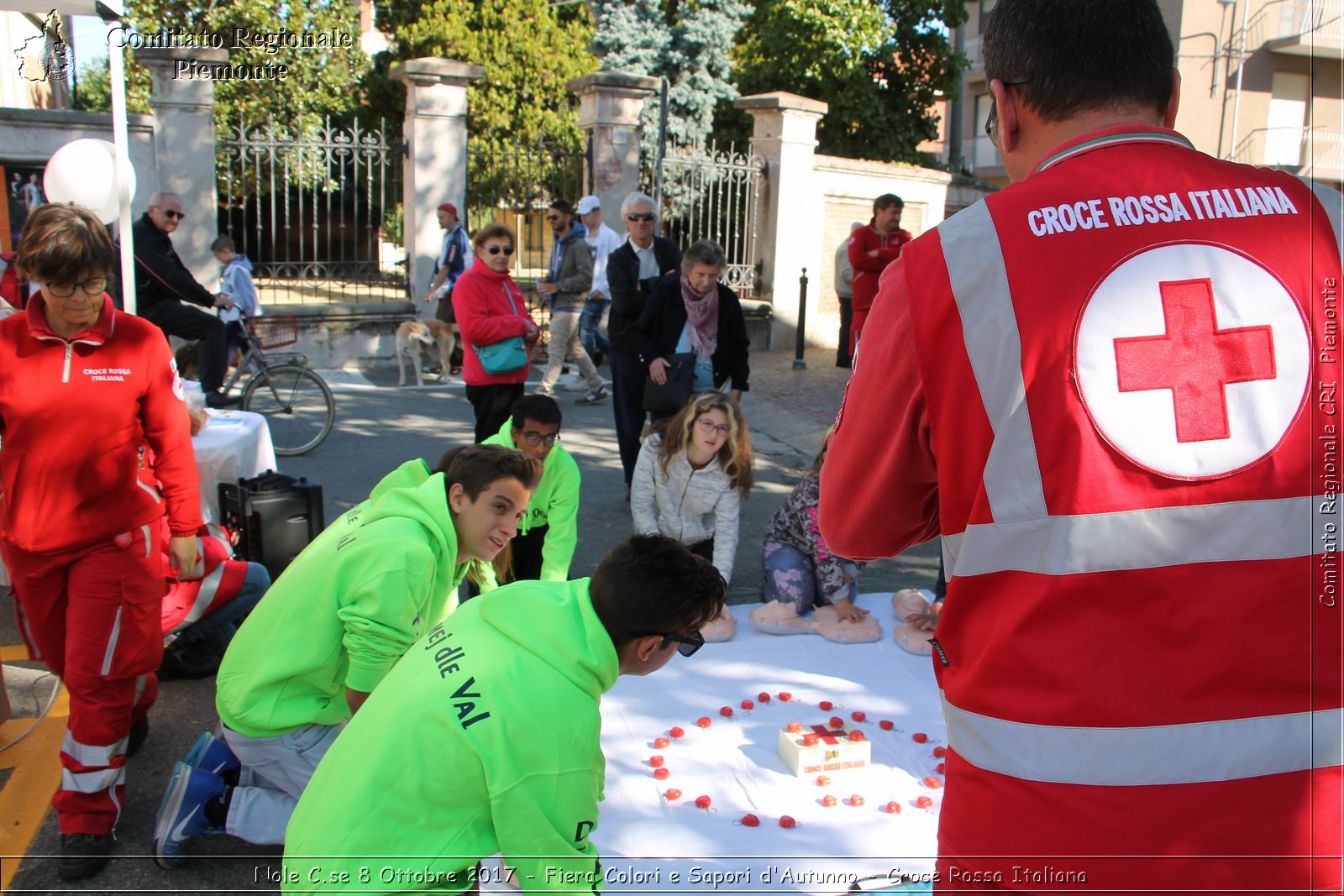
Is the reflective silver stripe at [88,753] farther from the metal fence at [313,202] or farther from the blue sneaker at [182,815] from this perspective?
the metal fence at [313,202]

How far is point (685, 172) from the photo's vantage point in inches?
552

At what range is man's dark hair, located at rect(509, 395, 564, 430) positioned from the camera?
4.54 m

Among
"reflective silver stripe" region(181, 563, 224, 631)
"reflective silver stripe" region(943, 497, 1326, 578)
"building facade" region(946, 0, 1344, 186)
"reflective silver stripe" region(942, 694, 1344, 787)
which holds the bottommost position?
"reflective silver stripe" region(181, 563, 224, 631)

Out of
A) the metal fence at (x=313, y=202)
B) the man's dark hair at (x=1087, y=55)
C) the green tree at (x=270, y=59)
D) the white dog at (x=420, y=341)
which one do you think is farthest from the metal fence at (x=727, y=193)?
the man's dark hair at (x=1087, y=55)

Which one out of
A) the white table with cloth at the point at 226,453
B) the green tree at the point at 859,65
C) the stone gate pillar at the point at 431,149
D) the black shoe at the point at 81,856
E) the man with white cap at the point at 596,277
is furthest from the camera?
the green tree at the point at 859,65

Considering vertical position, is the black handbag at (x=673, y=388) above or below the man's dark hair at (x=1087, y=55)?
below

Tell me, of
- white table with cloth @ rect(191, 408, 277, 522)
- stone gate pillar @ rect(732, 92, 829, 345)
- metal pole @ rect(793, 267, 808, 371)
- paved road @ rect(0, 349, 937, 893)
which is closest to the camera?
paved road @ rect(0, 349, 937, 893)

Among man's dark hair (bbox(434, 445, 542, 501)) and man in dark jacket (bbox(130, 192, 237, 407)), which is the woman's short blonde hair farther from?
man in dark jacket (bbox(130, 192, 237, 407))

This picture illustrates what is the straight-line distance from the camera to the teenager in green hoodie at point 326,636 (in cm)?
288

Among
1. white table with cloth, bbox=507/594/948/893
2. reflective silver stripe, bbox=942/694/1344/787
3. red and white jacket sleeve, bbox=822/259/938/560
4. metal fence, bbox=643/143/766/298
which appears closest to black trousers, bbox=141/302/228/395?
white table with cloth, bbox=507/594/948/893

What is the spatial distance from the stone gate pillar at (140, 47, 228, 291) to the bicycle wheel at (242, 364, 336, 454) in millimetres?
3323

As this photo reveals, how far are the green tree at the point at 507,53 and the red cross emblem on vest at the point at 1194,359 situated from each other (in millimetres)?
18827

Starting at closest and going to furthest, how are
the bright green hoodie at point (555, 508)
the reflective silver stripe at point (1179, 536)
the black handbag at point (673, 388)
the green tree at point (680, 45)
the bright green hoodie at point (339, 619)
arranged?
1. the reflective silver stripe at point (1179, 536)
2. the bright green hoodie at point (339, 619)
3. the bright green hoodie at point (555, 508)
4. the black handbag at point (673, 388)
5. the green tree at point (680, 45)

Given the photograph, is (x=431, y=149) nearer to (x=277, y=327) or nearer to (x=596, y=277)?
(x=277, y=327)
